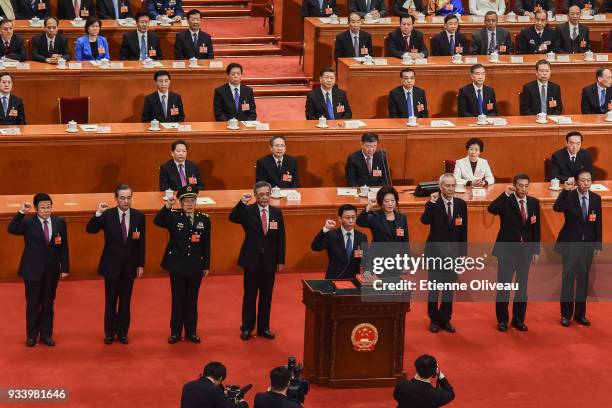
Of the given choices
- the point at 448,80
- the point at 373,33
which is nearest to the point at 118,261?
the point at 448,80

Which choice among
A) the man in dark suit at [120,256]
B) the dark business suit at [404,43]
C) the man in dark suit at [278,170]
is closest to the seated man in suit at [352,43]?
the dark business suit at [404,43]

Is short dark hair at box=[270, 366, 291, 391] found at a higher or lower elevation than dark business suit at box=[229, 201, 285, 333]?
lower

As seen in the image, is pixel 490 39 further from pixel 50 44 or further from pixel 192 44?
pixel 50 44

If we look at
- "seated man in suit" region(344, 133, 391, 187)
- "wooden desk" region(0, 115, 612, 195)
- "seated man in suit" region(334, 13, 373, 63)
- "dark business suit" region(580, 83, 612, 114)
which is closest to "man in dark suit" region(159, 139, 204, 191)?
"wooden desk" region(0, 115, 612, 195)

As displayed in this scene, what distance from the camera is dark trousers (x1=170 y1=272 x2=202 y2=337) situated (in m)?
10.1

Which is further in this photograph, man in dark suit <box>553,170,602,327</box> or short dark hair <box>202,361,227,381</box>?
man in dark suit <box>553,170,602,327</box>

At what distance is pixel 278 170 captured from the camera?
1227 cm

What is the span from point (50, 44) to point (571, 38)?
662cm

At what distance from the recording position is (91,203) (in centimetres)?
1162

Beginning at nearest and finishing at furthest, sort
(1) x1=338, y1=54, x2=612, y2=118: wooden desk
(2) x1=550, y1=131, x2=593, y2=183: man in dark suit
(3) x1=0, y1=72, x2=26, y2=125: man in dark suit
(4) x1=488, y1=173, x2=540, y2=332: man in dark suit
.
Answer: (4) x1=488, y1=173, x2=540, y2=332: man in dark suit, (2) x1=550, y1=131, x2=593, y2=183: man in dark suit, (3) x1=0, y1=72, x2=26, y2=125: man in dark suit, (1) x1=338, y1=54, x2=612, y2=118: wooden desk

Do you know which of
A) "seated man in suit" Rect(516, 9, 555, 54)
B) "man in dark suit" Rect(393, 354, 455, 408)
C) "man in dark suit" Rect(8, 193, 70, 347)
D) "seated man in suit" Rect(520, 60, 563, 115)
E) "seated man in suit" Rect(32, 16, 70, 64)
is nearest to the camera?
"man in dark suit" Rect(393, 354, 455, 408)

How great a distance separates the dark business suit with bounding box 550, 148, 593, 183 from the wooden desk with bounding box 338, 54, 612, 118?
2.40 metres

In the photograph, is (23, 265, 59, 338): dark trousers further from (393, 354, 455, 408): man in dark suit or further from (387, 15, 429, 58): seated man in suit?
(387, 15, 429, 58): seated man in suit

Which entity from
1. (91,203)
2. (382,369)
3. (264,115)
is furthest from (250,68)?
(382,369)
